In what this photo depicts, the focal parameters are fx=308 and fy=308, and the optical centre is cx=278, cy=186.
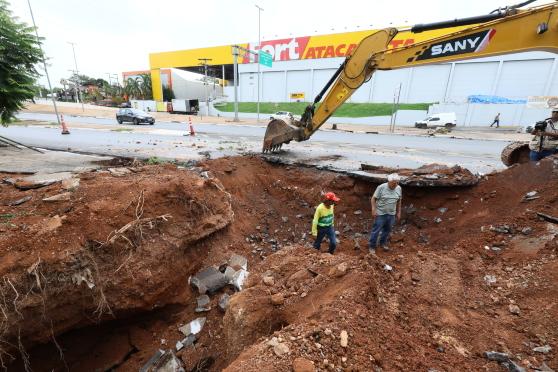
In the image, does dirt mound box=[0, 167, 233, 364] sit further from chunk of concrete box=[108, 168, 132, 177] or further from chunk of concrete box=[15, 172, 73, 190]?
chunk of concrete box=[108, 168, 132, 177]

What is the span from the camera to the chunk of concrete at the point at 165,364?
4047 mm

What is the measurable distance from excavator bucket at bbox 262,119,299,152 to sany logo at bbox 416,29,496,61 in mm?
3739

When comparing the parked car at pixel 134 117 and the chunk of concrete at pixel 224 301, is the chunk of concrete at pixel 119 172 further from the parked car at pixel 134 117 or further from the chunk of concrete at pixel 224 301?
the parked car at pixel 134 117

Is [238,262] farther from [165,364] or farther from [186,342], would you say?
[165,364]

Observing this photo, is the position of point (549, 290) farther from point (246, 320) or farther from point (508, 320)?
point (246, 320)

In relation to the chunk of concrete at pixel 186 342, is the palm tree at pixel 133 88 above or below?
above

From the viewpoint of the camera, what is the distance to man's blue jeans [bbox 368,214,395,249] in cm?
541

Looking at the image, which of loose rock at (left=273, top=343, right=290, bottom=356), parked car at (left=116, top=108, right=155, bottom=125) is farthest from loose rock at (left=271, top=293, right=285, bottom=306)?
parked car at (left=116, top=108, right=155, bottom=125)

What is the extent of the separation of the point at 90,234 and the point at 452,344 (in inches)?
177

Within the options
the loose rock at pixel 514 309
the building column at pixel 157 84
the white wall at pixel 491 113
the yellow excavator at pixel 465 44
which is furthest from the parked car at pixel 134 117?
the building column at pixel 157 84

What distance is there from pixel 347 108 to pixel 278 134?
28.6m

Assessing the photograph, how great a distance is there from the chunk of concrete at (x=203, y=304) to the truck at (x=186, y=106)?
40.8m

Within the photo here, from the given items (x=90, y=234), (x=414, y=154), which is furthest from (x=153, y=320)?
(x=414, y=154)

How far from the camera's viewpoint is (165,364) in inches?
162
